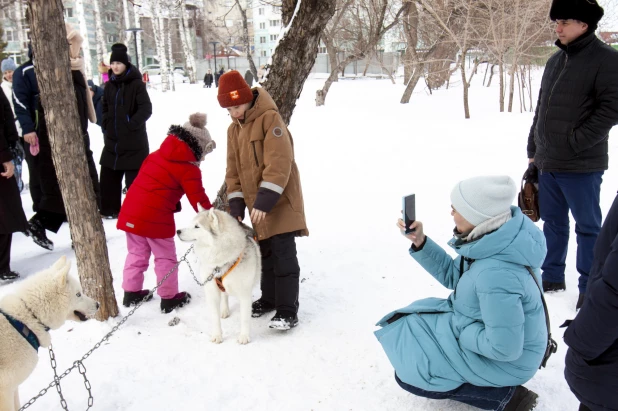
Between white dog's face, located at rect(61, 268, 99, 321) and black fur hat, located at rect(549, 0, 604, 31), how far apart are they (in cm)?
400

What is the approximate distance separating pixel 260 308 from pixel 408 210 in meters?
1.91

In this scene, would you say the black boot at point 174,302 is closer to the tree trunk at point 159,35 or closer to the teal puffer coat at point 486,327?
the teal puffer coat at point 486,327

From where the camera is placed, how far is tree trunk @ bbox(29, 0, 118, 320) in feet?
10.7

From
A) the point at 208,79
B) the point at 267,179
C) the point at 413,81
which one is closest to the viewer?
the point at 267,179

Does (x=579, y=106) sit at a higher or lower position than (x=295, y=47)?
lower

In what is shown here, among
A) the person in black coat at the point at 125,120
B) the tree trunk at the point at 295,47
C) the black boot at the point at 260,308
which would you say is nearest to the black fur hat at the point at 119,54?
the person in black coat at the point at 125,120

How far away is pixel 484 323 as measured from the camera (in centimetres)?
244

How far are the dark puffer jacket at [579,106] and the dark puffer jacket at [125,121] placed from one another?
4.70m

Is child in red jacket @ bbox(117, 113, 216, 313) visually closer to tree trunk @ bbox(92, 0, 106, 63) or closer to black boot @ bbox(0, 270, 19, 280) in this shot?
black boot @ bbox(0, 270, 19, 280)

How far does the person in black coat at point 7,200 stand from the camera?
490 cm

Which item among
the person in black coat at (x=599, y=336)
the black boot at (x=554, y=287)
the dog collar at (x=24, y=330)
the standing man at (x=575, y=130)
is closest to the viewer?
the person in black coat at (x=599, y=336)

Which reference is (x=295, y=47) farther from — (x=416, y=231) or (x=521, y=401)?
(x=521, y=401)

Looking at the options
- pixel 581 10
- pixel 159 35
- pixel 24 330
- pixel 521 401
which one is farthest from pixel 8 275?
pixel 159 35

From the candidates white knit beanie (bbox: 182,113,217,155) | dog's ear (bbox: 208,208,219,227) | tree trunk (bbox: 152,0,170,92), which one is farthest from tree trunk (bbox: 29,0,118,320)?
tree trunk (bbox: 152,0,170,92)
